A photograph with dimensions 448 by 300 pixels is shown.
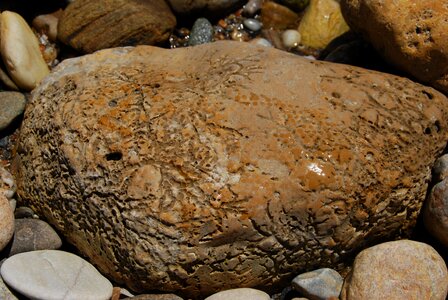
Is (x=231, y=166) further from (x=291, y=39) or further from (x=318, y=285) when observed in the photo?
(x=291, y=39)

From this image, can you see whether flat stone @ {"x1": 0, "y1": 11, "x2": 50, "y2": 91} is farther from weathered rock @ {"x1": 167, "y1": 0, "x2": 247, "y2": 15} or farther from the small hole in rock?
the small hole in rock

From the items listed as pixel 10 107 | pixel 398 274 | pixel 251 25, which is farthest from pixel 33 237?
pixel 251 25

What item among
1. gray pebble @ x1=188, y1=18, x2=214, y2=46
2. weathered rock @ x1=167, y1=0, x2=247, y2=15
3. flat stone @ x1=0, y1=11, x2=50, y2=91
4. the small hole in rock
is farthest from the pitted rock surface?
weathered rock @ x1=167, y1=0, x2=247, y2=15

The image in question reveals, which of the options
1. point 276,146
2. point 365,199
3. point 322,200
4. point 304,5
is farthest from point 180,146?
point 304,5

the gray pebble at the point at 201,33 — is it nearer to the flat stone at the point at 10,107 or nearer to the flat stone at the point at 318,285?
the flat stone at the point at 10,107

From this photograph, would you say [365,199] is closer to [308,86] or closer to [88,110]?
[308,86]

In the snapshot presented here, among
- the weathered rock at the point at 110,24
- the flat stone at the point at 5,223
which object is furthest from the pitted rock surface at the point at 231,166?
the weathered rock at the point at 110,24

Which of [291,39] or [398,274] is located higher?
[291,39]
